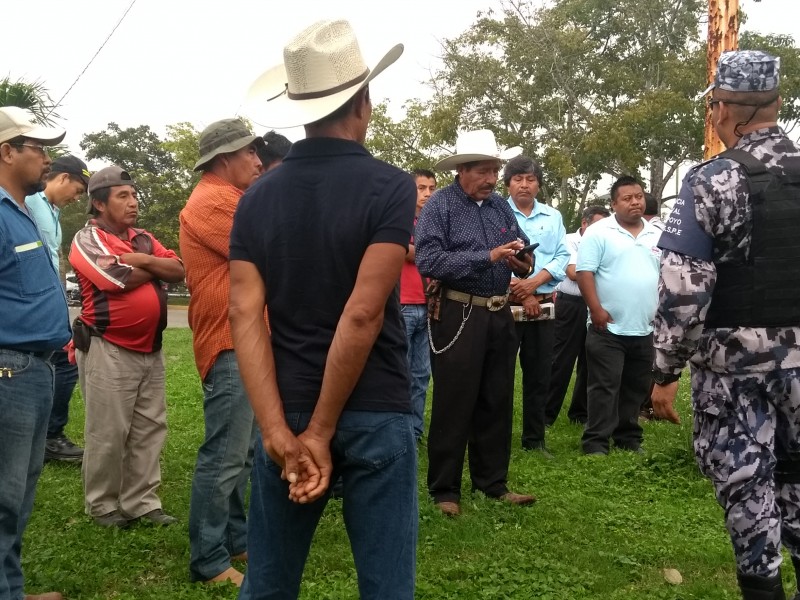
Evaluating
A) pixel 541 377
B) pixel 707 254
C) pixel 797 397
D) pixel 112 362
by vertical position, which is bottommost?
pixel 541 377

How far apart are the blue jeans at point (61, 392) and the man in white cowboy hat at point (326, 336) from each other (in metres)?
4.79

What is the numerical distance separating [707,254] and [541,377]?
3751 mm

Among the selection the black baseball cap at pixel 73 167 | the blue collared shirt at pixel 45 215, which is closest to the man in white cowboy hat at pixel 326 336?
the blue collared shirt at pixel 45 215

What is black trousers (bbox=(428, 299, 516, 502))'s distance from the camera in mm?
5465

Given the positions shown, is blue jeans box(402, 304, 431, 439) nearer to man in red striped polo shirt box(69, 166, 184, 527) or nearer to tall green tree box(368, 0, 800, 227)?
Answer: man in red striped polo shirt box(69, 166, 184, 527)

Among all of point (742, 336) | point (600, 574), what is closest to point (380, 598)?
point (742, 336)

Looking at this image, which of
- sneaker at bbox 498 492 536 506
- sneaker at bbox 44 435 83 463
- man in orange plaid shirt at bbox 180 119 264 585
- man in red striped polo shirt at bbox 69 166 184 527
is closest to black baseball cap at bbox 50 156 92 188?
man in red striped polo shirt at bbox 69 166 184 527

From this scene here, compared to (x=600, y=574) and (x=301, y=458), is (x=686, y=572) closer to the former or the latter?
(x=600, y=574)

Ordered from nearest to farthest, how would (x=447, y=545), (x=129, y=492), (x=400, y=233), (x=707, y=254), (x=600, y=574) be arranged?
(x=400, y=233) < (x=707, y=254) < (x=600, y=574) < (x=447, y=545) < (x=129, y=492)

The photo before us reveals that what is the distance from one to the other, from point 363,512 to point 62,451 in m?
4.96

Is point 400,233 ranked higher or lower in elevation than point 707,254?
higher

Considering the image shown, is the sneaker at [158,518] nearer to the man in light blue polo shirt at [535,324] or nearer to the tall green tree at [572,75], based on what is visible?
the man in light blue polo shirt at [535,324]

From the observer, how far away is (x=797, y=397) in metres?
3.50

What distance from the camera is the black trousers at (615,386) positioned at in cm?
703
